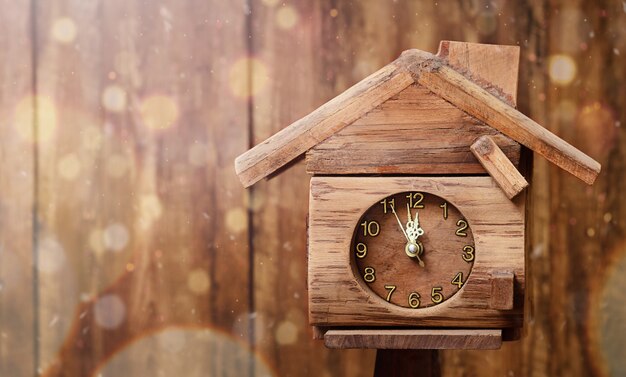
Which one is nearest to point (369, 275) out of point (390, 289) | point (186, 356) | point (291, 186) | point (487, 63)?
point (390, 289)

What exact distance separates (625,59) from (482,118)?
45cm

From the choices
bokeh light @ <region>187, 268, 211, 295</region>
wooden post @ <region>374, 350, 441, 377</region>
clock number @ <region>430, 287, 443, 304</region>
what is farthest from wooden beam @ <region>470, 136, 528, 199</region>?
bokeh light @ <region>187, 268, 211, 295</region>

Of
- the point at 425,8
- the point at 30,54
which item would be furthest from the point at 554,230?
the point at 30,54

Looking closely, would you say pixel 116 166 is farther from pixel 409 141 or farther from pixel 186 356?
pixel 409 141

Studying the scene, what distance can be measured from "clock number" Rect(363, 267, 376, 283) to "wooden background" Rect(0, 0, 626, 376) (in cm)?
35

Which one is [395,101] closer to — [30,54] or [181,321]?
[181,321]

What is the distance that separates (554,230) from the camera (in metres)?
1.20

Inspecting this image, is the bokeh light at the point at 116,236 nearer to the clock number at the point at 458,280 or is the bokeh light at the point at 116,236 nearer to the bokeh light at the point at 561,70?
the clock number at the point at 458,280

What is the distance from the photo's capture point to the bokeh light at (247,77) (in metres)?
1.22

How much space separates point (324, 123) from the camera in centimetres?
87

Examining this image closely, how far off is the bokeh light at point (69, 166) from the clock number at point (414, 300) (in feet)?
2.02

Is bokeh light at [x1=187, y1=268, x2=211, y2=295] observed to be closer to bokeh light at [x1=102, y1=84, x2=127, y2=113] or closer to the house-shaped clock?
bokeh light at [x1=102, y1=84, x2=127, y2=113]

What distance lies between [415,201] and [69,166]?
2.02 feet

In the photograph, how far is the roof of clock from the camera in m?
0.85
